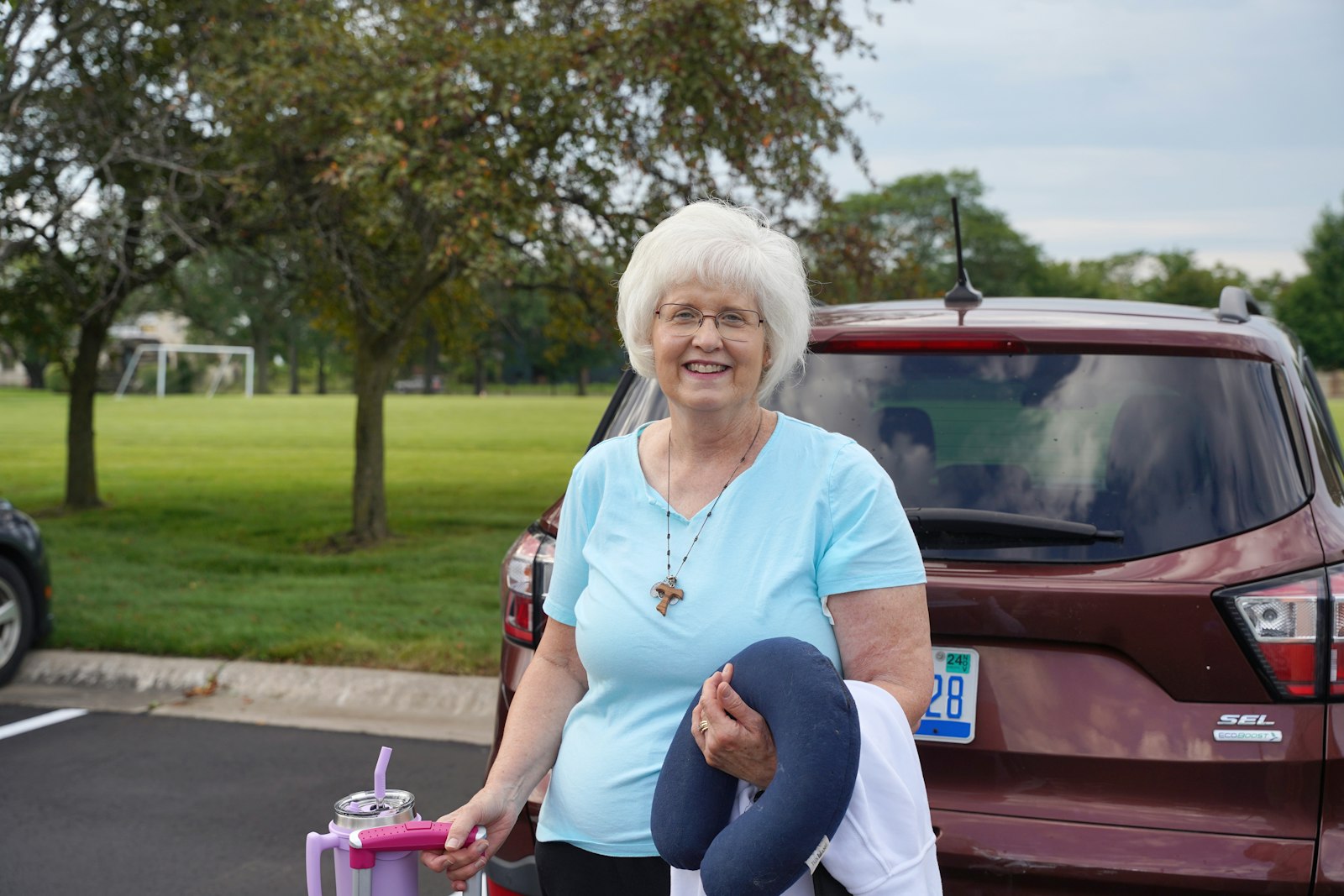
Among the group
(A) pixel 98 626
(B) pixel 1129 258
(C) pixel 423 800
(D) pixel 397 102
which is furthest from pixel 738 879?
(B) pixel 1129 258

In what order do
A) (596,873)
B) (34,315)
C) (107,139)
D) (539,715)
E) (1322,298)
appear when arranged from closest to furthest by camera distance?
1. (596,873)
2. (539,715)
3. (107,139)
4. (34,315)
5. (1322,298)

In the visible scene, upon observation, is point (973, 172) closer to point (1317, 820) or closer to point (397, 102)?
point (397, 102)

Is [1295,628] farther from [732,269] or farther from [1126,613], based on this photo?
[732,269]

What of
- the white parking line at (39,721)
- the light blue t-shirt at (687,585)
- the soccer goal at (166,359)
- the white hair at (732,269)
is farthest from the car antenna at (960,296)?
the soccer goal at (166,359)

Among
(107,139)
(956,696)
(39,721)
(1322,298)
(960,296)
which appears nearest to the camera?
(956,696)

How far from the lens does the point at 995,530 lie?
8.22ft

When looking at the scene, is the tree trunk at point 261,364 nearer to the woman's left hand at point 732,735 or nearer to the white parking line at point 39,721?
the white parking line at point 39,721

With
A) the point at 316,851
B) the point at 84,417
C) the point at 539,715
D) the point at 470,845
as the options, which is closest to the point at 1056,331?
the point at 539,715

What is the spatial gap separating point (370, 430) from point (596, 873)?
36.0 ft

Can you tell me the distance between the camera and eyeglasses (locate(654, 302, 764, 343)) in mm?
1950

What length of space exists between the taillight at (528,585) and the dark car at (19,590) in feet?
16.3

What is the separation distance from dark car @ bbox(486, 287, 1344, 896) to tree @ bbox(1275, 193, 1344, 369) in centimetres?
10205

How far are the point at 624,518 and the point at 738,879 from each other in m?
0.65

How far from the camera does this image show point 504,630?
2973mm
